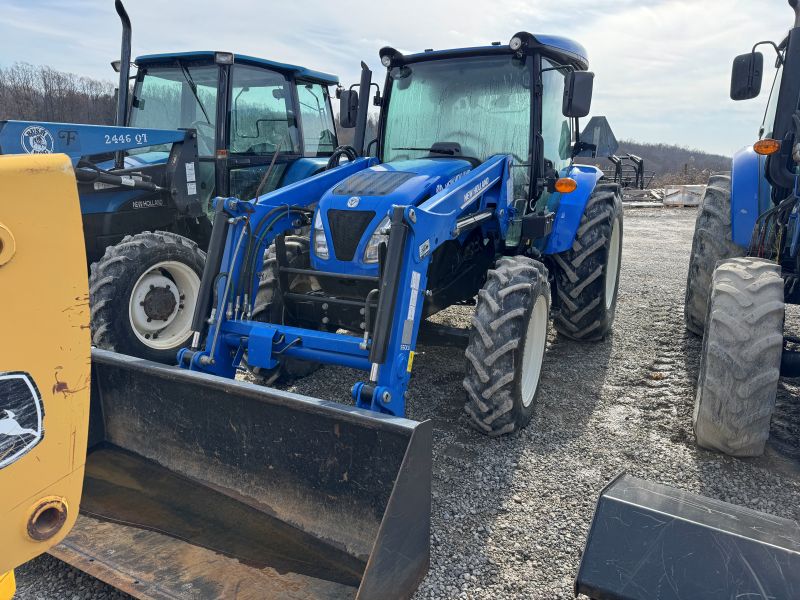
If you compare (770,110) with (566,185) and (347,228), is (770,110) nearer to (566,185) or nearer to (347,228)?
(566,185)

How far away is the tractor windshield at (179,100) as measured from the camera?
604 centimetres

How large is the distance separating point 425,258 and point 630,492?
1.80 m

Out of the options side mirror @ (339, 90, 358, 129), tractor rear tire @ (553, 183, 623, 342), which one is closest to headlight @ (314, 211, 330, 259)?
side mirror @ (339, 90, 358, 129)

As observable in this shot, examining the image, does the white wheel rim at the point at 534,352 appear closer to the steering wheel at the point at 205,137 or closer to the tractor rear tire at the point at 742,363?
the tractor rear tire at the point at 742,363

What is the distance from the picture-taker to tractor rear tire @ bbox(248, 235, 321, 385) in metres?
3.89

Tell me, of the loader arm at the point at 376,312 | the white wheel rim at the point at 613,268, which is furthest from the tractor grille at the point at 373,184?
the white wheel rim at the point at 613,268

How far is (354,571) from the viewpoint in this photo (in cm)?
243

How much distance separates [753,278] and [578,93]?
64.9 inches

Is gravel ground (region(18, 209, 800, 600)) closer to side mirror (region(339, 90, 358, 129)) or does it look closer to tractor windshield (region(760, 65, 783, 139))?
tractor windshield (region(760, 65, 783, 139))

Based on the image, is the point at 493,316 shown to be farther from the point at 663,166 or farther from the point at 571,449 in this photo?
the point at 663,166

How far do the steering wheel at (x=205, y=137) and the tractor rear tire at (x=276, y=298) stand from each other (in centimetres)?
237

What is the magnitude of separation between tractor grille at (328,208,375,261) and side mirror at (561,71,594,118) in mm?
Result: 1599

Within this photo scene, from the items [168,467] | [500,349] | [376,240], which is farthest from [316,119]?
[168,467]

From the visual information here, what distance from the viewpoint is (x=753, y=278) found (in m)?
3.33
